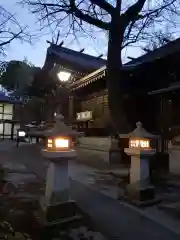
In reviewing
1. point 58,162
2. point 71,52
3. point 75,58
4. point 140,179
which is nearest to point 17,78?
point 71,52

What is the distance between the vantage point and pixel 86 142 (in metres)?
15.4

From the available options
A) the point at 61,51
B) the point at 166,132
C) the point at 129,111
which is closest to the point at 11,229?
the point at 166,132

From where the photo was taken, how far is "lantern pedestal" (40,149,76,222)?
15.8 ft

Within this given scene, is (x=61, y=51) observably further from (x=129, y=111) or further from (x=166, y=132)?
(x=166, y=132)

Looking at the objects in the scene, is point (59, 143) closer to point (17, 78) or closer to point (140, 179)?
point (140, 179)

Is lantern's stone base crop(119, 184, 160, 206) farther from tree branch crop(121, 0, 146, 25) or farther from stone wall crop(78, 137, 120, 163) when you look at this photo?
tree branch crop(121, 0, 146, 25)

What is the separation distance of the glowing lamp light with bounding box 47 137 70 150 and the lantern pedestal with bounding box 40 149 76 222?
0.13m

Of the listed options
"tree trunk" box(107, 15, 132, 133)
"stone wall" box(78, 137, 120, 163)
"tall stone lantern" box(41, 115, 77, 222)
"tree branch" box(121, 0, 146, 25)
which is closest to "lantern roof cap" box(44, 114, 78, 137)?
"tall stone lantern" box(41, 115, 77, 222)

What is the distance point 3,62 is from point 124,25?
5.19 m

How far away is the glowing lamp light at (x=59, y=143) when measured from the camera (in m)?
4.99

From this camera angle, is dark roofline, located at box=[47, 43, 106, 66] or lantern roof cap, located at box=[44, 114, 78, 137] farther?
dark roofline, located at box=[47, 43, 106, 66]

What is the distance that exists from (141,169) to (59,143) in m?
2.33

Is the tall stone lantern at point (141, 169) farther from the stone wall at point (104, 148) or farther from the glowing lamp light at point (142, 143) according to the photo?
the stone wall at point (104, 148)

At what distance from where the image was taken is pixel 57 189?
16.3ft
